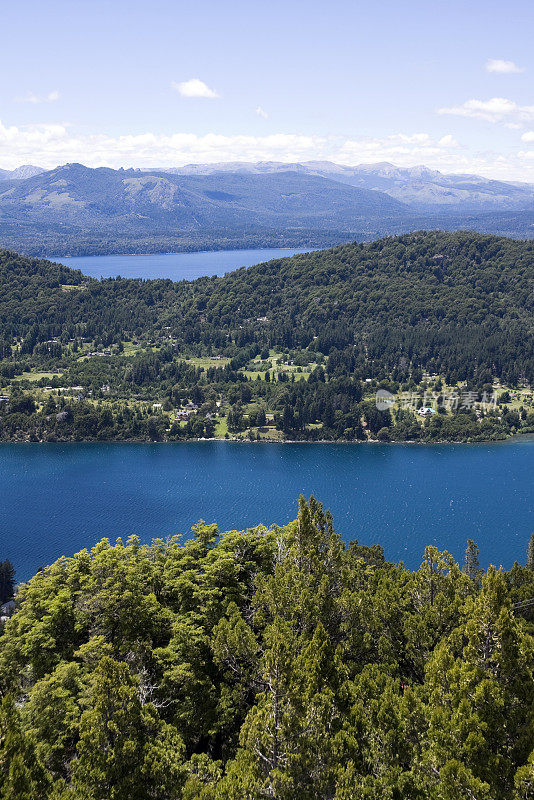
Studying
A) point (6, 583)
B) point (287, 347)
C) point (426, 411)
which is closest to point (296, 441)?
point (426, 411)

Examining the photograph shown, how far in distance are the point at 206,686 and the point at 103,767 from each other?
19.9 feet

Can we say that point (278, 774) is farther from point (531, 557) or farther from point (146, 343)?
point (146, 343)

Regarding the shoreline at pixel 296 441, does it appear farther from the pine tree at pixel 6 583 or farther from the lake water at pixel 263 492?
the pine tree at pixel 6 583

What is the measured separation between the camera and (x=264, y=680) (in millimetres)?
20703

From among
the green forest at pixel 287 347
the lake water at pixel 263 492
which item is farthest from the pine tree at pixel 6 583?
the green forest at pixel 287 347

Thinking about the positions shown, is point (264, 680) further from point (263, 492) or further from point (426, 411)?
point (426, 411)

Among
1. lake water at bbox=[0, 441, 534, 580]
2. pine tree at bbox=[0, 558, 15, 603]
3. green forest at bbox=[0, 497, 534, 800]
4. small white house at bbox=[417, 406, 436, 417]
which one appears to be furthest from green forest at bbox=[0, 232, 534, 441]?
green forest at bbox=[0, 497, 534, 800]

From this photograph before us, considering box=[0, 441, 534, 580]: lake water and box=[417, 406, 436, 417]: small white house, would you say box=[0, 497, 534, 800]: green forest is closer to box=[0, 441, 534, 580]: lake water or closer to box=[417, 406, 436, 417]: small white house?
box=[0, 441, 534, 580]: lake water

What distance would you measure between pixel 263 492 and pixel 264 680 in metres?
53.8

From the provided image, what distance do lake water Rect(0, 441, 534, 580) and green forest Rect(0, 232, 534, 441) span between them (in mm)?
5799

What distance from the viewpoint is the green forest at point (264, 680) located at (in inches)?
711

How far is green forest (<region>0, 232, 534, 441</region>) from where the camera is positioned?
97.6 meters

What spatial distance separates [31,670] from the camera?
24906 mm

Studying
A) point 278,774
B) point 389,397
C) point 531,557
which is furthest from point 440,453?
point 278,774
